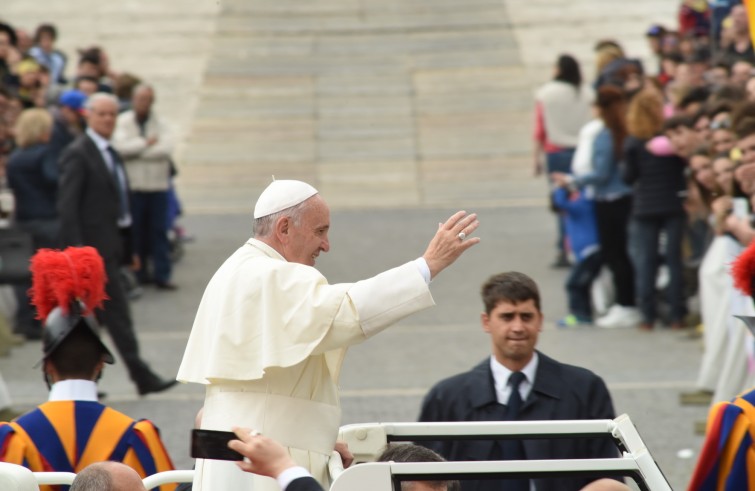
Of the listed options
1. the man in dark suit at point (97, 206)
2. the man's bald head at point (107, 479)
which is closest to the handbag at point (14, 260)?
the man in dark suit at point (97, 206)

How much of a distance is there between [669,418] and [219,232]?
8.03 m

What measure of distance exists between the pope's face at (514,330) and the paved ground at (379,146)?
2.87 meters

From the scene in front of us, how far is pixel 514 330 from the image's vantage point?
5625 millimetres

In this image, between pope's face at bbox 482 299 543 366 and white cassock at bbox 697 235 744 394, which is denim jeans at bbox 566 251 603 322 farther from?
pope's face at bbox 482 299 543 366

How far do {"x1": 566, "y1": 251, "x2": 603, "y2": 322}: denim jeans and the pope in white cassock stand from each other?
24.3 feet

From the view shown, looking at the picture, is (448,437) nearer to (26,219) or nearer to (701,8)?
(26,219)

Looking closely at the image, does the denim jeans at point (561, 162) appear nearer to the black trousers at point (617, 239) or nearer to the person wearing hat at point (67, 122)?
the black trousers at point (617, 239)

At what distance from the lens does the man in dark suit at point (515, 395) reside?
5.27 meters

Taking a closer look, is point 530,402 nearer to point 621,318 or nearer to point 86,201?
point 86,201

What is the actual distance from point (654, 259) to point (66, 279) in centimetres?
681

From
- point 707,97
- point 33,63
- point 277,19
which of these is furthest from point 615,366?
point 277,19

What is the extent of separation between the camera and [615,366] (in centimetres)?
1061

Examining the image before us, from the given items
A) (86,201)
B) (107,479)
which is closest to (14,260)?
(86,201)

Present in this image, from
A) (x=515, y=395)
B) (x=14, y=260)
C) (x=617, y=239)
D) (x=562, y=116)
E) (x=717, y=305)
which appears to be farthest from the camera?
(x=562, y=116)
